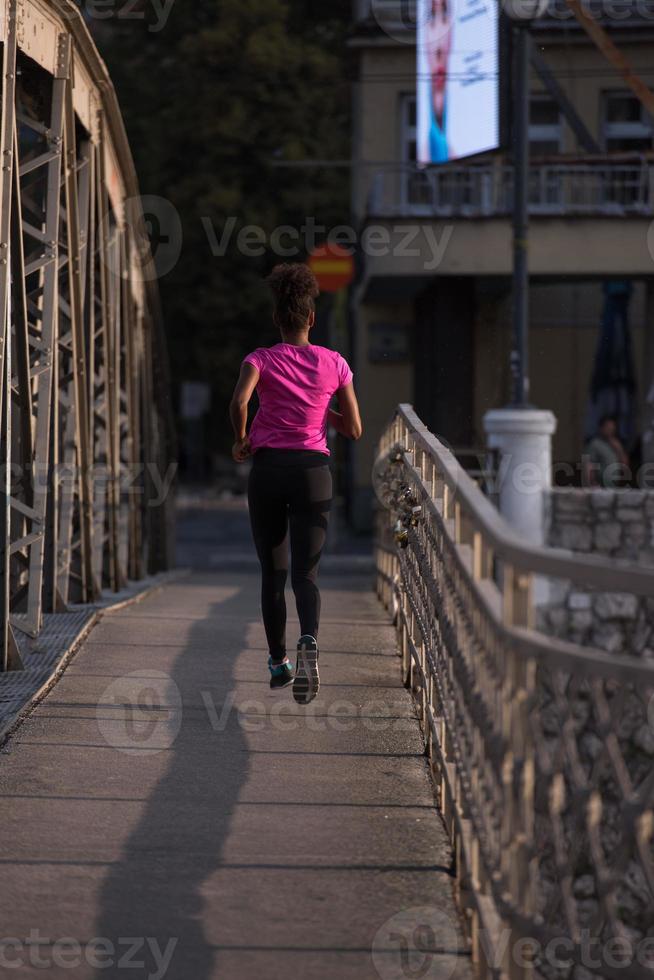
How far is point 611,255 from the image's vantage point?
26.1m

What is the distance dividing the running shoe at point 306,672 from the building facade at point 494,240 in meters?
19.0

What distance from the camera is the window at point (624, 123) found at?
29.2 meters

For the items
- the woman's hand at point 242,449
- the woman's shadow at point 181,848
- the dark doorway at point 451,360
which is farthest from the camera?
the dark doorway at point 451,360

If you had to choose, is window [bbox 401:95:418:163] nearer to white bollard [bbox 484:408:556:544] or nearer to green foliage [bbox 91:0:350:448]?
green foliage [bbox 91:0:350:448]

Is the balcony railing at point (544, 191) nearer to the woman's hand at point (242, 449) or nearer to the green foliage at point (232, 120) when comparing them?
the green foliage at point (232, 120)

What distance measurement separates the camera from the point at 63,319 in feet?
38.8

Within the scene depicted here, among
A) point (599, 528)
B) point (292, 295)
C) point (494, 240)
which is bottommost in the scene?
point (599, 528)

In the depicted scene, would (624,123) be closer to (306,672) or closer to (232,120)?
(232,120)

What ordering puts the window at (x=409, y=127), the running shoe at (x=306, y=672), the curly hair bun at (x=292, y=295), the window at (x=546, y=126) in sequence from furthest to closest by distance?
the window at (x=409, y=127)
the window at (x=546, y=126)
the curly hair bun at (x=292, y=295)
the running shoe at (x=306, y=672)

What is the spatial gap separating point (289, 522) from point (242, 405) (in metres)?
0.60

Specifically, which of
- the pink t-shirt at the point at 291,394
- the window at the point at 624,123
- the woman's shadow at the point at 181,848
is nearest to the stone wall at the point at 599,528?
the woman's shadow at the point at 181,848

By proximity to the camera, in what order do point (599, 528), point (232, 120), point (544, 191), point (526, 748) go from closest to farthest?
1. point (526, 748)
2. point (599, 528)
3. point (544, 191)
4. point (232, 120)

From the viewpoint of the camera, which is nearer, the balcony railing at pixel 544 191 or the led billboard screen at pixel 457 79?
the balcony railing at pixel 544 191

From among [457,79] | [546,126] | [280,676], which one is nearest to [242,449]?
[280,676]
